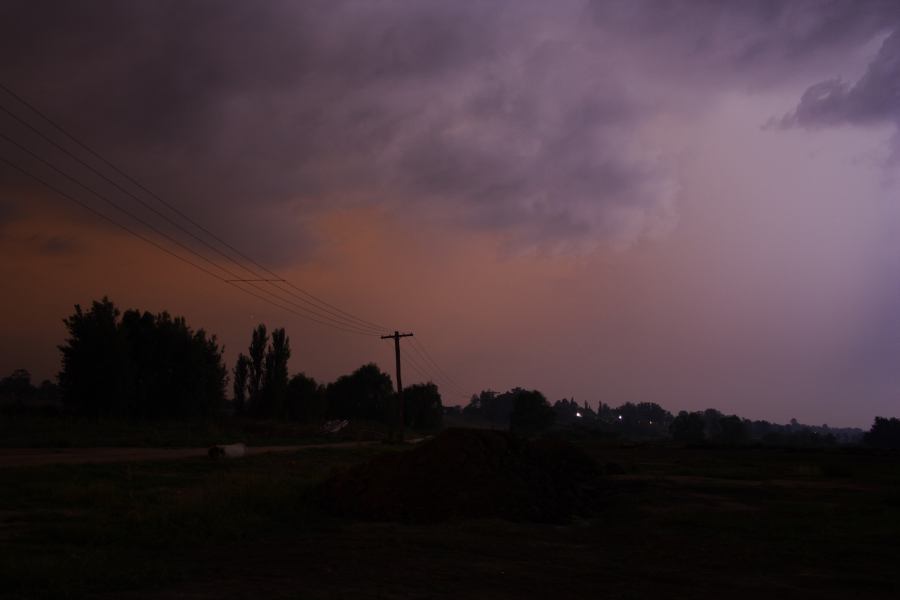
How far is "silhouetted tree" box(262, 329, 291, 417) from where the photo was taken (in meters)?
86.2

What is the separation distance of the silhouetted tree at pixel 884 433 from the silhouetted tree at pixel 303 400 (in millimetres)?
87127

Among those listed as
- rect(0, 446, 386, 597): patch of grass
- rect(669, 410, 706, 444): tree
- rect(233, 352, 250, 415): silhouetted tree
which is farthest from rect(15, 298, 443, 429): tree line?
rect(669, 410, 706, 444): tree

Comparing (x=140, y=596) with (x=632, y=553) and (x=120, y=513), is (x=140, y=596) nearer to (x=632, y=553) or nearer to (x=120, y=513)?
(x=120, y=513)

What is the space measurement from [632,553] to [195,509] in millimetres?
8666

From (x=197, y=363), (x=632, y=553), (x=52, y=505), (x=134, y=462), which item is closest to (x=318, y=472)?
(x=134, y=462)

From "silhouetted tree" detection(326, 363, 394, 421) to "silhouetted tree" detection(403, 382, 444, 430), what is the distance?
389 cm

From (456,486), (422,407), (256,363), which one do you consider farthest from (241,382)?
(456,486)

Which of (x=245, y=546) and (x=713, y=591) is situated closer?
(x=713, y=591)

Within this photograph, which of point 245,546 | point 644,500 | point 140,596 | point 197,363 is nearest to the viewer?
point 140,596

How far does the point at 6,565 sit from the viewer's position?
9.36m

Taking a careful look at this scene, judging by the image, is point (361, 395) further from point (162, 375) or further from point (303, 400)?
point (162, 375)

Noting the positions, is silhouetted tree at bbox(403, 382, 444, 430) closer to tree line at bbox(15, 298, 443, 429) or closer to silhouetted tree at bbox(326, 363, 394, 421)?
silhouetted tree at bbox(326, 363, 394, 421)

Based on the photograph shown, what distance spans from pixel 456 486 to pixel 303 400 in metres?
75.5

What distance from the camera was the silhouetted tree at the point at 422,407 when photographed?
396 feet
